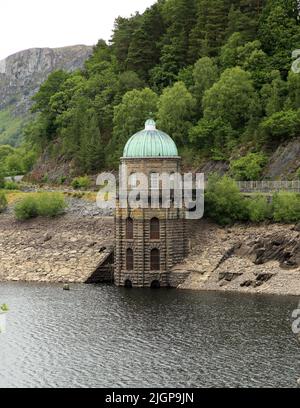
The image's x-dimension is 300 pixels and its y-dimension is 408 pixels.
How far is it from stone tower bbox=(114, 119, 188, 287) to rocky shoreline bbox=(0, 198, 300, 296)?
2.00 m

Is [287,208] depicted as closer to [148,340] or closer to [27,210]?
[148,340]

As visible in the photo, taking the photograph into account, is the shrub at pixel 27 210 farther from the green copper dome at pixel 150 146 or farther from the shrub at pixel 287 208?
the shrub at pixel 287 208

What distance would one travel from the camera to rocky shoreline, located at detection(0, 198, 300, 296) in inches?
3935

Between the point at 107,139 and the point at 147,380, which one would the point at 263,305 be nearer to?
the point at 147,380

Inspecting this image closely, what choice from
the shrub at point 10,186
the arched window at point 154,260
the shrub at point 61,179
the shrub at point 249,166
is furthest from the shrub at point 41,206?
the shrub at point 61,179

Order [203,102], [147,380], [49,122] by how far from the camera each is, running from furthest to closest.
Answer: [49,122] → [203,102] → [147,380]

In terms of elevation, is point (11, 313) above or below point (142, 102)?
below

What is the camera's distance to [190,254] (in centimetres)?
10694

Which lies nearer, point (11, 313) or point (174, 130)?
point (11, 313)

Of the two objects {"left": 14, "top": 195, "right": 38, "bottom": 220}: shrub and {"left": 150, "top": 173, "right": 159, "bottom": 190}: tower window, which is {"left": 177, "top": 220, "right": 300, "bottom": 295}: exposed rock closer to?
{"left": 150, "top": 173, "right": 159, "bottom": 190}: tower window

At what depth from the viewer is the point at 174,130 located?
134625mm

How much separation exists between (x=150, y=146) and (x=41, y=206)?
75.8 ft
